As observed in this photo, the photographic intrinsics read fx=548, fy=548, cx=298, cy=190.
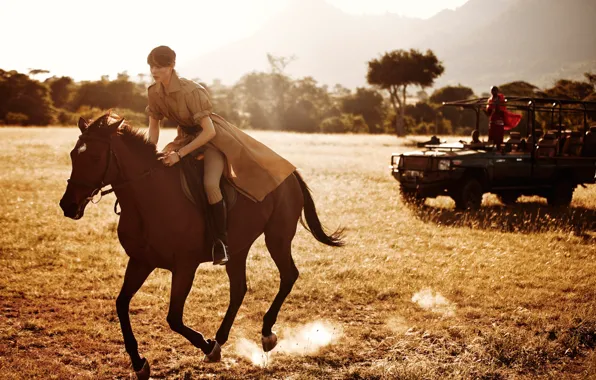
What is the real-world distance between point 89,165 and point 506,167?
37.1 ft

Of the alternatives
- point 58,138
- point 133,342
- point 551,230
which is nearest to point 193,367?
point 133,342

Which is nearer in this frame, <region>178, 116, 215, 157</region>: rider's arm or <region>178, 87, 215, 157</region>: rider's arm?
<region>178, 116, 215, 157</region>: rider's arm

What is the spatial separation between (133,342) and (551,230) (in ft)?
30.2

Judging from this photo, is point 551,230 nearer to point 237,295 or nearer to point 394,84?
point 237,295

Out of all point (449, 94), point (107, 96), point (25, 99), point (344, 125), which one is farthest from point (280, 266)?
point (449, 94)

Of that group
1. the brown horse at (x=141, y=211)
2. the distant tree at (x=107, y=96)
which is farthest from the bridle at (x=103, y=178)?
the distant tree at (x=107, y=96)

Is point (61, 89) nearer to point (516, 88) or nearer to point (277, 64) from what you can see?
point (277, 64)

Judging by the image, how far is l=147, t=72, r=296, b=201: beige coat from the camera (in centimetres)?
480

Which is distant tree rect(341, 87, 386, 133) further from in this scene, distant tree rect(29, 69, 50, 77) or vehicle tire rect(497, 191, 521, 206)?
vehicle tire rect(497, 191, 521, 206)

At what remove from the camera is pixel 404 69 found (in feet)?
170

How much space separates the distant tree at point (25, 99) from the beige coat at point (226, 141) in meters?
53.0

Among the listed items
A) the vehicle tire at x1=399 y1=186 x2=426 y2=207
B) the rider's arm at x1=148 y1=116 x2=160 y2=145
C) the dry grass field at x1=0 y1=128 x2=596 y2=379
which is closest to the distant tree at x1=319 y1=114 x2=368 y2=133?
the vehicle tire at x1=399 y1=186 x2=426 y2=207

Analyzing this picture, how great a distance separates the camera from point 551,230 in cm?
1112

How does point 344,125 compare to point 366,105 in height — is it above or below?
below
